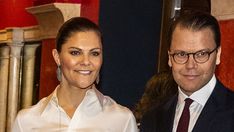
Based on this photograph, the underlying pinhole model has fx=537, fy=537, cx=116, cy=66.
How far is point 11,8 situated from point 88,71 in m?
4.50

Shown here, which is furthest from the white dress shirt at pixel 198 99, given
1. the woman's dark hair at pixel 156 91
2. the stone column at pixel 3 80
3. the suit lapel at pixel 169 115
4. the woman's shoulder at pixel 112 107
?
the stone column at pixel 3 80

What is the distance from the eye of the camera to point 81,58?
2352mm

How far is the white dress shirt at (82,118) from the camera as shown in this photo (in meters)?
2.43

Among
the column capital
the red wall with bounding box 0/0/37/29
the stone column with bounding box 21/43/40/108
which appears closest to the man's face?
the column capital

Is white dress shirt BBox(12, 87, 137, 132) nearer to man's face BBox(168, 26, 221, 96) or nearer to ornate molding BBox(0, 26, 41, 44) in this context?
man's face BBox(168, 26, 221, 96)

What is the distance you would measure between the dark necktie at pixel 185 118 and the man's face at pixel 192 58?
80mm

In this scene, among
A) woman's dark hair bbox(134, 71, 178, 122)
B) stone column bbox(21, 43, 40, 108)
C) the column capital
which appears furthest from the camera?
stone column bbox(21, 43, 40, 108)

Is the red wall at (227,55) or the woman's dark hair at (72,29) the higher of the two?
the woman's dark hair at (72,29)

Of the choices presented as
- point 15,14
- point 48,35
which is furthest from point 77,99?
point 15,14

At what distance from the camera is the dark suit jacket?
6.91ft

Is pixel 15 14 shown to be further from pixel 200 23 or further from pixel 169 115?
pixel 200 23

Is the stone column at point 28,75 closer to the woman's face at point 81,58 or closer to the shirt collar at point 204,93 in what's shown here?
the woman's face at point 81,58

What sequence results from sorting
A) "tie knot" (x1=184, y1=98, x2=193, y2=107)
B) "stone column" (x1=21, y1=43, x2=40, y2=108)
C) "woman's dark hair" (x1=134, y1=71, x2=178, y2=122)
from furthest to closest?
"stone column" (x1=21, y1=43, x2=40, y2=108) → "woman's dark hair" (x1=134, y1=71, x2=178, y2=122) → "tie knot" (x1=184, y1=98, x2=193, y2=107)

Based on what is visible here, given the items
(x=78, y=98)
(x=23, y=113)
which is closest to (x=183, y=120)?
(x=78, y=98)
